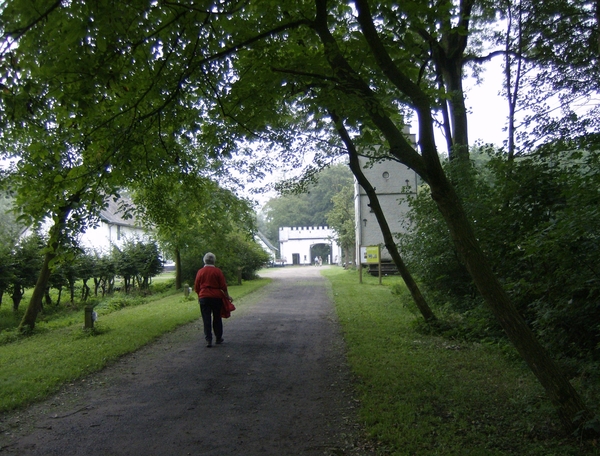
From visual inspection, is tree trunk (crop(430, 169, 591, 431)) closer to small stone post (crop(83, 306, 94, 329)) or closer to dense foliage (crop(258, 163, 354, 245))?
small stone post (crop(83, 306, 94, 329))

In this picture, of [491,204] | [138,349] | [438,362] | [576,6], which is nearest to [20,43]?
[138,349]

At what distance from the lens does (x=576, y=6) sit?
12.9 m

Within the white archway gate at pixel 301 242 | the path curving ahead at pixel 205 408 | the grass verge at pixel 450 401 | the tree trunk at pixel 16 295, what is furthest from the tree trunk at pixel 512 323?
the white archway gate at pixel 301 242

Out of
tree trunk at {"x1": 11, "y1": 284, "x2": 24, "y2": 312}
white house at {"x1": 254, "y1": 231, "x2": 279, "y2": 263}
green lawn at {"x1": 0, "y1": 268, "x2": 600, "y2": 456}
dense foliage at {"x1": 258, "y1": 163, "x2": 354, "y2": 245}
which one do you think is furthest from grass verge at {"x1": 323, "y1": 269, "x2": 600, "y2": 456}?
dense foliage at {"x1": 258, "y1": 163, "x2": 354, "y2": 245}

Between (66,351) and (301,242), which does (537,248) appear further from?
(301,242)

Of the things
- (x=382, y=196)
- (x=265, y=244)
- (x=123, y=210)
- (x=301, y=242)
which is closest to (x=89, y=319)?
(x=123, y=210)

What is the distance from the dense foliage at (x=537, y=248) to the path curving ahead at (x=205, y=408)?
2824 mm

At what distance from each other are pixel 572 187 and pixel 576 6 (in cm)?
945

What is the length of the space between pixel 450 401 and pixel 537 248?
2.03 m

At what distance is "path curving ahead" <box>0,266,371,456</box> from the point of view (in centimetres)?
470

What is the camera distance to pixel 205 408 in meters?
5.79

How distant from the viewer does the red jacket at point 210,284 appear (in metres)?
9.71

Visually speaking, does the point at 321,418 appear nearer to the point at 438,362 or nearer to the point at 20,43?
the point at 438,362

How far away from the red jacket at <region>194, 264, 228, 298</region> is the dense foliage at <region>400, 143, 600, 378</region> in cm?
477
